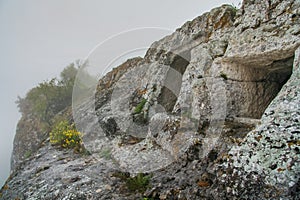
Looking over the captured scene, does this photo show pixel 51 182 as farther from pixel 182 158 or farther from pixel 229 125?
pixel 229 125

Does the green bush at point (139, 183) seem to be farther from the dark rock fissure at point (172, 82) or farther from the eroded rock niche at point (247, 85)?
the dark rock fissure at point (172, 82)

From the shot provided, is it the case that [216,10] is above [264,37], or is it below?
above

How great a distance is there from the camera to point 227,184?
3.91 meters

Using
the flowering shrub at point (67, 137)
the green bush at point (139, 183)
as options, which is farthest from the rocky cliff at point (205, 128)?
the flowering shrub at point (67, 137)

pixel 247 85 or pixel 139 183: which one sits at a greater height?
pixel 247 85

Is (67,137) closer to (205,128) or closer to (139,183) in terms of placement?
(139,183)

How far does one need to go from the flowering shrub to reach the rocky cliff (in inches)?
19.9

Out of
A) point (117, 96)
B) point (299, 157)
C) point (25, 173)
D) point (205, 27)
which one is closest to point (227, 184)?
point (299, 157)

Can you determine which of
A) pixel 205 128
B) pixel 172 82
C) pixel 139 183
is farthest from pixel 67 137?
pixel 205 128

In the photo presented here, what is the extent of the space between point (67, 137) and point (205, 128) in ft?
24.4

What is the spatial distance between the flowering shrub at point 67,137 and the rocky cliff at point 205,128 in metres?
0.50

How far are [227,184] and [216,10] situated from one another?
7448mm

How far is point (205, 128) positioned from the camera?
6.72m

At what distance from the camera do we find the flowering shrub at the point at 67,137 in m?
10.1
